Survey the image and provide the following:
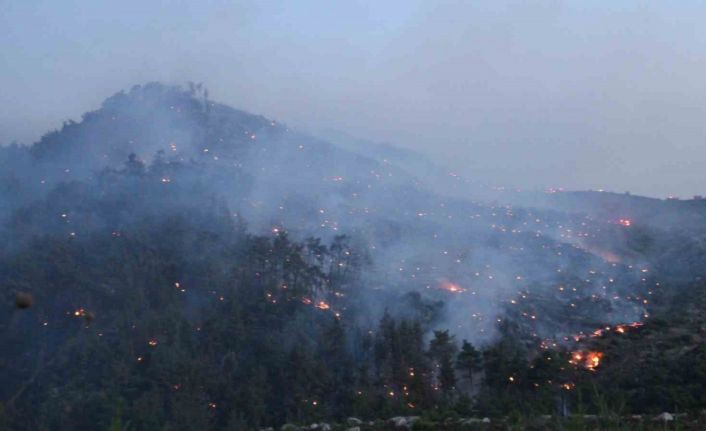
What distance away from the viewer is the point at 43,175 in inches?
1328

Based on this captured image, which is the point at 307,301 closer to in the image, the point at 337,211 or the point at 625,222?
the point at 337,211

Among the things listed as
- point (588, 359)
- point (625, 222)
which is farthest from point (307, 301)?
point (625, 222)

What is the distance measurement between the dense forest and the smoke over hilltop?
0.13 m

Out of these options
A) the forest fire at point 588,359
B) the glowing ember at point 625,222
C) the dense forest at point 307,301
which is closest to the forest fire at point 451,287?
the dense forest at point 307,301

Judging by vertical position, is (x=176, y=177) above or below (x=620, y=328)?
above

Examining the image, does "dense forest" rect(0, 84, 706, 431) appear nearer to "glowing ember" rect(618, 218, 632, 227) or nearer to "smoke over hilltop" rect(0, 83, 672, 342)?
"smoke over hilltop" rect(0, 83, 672, 342)

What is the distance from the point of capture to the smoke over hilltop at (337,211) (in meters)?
23.7

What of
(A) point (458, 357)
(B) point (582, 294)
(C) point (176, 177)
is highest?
(C) point (176, 177)

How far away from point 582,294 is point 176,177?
15551 mm

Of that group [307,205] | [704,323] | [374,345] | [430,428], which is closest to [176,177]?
[307,205]

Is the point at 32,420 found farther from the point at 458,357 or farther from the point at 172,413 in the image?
the point at 458,357

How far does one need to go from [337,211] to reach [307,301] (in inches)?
409

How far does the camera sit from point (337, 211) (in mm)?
31281

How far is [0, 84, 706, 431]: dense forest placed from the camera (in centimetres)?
1335
